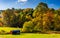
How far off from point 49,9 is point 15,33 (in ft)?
2.32

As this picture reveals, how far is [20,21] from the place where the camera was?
2.42 metres

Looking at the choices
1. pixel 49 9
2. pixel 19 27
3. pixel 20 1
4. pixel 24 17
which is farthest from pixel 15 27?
pixel 49 9

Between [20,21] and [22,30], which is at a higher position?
[20,21]

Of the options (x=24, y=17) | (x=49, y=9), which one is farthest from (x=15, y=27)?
(x=49, y=9)

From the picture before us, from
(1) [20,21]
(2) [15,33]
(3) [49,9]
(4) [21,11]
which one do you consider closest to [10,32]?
(2) [15,33]

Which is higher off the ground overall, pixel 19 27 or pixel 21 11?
pixel 21 11

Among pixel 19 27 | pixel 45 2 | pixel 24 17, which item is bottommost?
pixel 19 27

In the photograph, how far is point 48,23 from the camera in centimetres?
244

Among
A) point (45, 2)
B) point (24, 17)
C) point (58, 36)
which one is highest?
point (45, 2)

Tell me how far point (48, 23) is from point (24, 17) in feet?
1.39

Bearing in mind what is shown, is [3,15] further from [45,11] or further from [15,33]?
[45,11]

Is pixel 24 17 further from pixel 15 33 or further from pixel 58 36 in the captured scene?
pixel 58 36

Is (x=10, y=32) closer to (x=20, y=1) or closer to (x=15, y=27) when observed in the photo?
(x=15, y=27)

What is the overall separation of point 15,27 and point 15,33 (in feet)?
0.33
